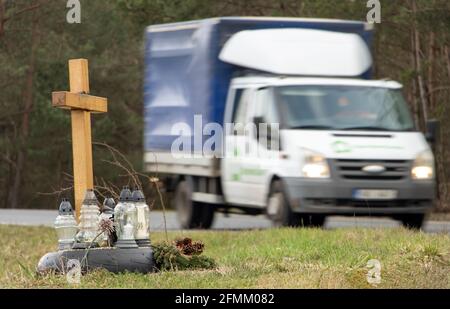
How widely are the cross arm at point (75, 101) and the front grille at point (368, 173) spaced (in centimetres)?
744

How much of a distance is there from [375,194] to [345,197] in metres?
0.46

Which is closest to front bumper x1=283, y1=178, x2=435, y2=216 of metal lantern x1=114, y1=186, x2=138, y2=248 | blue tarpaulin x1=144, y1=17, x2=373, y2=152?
blue tarpaulin x1=144, y1=17, x2=373, y2=152

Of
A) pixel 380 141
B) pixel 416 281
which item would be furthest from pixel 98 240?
pixel 380 141

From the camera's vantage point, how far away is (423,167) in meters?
19.5

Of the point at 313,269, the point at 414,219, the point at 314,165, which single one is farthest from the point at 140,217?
the point at 414,219

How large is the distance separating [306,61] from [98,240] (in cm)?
1033

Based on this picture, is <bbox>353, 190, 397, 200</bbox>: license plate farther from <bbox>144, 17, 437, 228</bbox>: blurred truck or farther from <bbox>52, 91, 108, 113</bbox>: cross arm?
<bbox>52, 91, 108, 113</bbox>: cross arm

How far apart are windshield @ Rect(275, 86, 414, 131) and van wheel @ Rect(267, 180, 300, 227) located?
0.98 meters

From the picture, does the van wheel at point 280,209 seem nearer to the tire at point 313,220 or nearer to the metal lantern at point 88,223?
the tire at point 313,220

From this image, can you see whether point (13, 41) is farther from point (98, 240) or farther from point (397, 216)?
point (98, 240)

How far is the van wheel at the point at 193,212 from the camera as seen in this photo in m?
23.2

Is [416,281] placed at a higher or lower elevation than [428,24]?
lower

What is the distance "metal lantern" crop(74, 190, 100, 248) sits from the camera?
11109 mm
